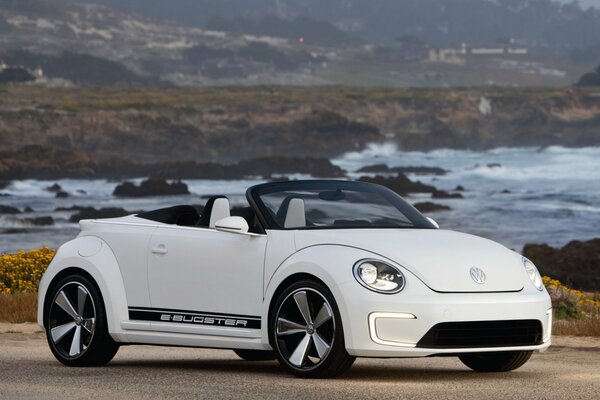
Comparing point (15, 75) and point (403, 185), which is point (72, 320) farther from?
point (15, 75)

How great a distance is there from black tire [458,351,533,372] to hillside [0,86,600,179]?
9146cm

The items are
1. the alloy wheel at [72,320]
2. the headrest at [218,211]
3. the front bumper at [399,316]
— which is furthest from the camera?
the alloy wheel at [72,320]

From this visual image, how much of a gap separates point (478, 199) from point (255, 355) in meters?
83.2

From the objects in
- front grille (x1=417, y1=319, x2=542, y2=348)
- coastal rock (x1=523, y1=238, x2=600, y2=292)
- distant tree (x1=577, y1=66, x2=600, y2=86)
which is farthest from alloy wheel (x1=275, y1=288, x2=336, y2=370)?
distant tree (x1=577, y1=66, x2=600, y2=86)

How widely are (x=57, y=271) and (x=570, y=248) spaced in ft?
122

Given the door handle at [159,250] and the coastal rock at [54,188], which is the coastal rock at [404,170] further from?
the door handle at [159,250]

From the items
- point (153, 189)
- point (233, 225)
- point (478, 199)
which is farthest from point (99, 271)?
point (478, 199)

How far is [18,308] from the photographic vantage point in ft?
63.9

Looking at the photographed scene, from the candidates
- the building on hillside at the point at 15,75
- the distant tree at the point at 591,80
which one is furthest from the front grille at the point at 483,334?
the distant tree at the point at 591,80

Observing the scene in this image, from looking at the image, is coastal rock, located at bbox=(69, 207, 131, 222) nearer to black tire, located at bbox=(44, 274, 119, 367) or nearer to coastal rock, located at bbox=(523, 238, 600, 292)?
coastal rock, located at bbox=(523, 238, 600, 292)

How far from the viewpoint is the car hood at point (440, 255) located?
10.4m

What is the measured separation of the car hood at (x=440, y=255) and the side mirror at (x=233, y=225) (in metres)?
0.42

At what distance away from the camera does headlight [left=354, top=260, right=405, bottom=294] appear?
10258 mm

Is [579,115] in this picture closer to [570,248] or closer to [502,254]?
[570,248]
